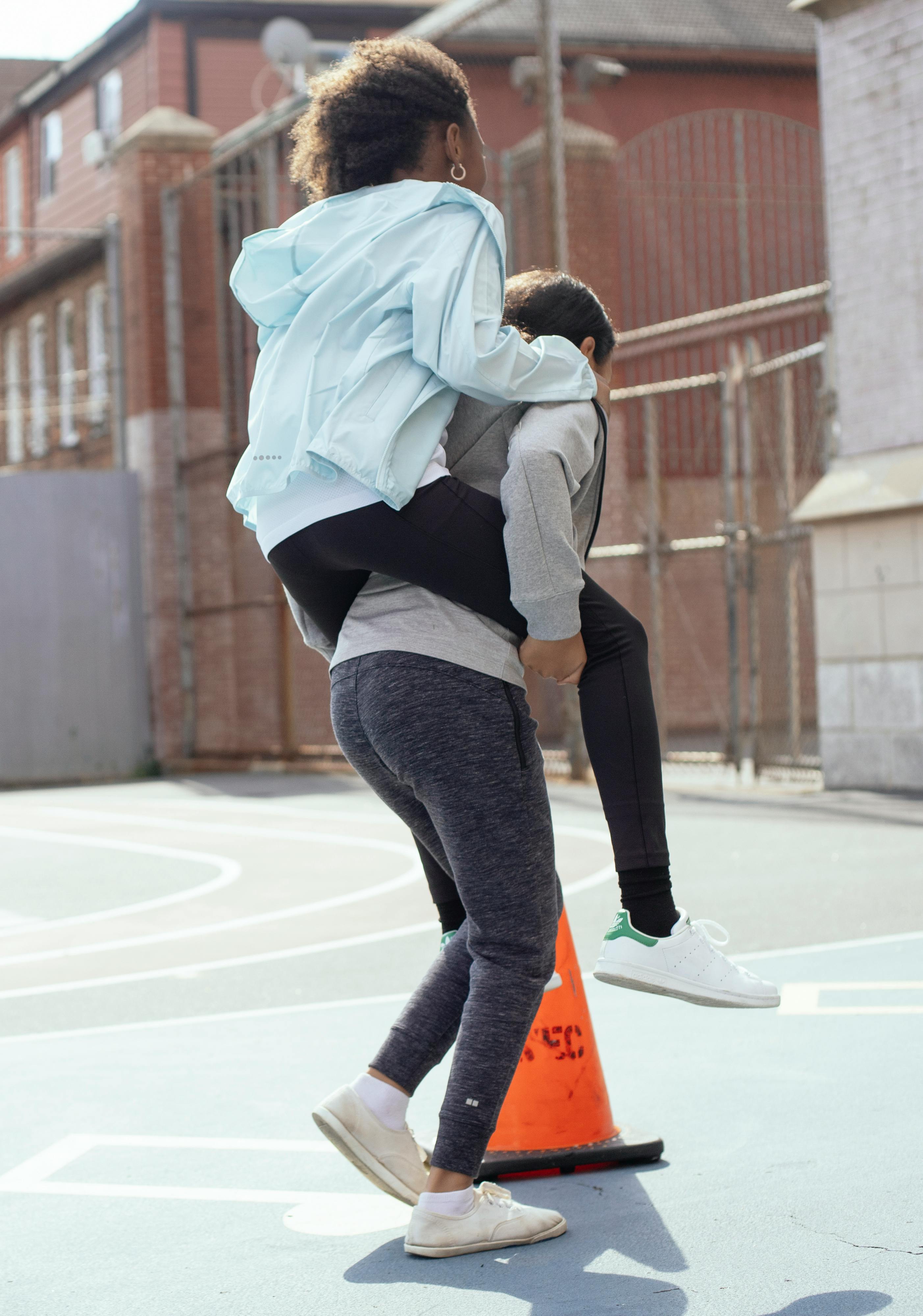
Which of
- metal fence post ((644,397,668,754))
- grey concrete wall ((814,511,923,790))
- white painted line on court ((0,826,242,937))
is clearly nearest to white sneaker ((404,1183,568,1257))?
white painted line on court ((0,826,242,937))

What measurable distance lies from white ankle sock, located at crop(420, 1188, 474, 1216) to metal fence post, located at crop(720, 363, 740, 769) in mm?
11024

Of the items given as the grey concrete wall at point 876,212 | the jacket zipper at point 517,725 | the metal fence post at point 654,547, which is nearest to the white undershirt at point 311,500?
the jacket zipper at point 517,725

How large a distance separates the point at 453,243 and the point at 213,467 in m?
15.8

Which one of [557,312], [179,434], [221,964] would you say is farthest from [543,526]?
[179,434]

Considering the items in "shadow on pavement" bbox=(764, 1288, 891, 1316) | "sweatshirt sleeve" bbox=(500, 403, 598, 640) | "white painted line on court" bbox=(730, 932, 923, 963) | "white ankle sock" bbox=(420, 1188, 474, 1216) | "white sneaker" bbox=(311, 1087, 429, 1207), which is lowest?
"white painted line on court" bbox=(730, 932, 923, 963)

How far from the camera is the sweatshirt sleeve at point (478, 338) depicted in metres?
2.72

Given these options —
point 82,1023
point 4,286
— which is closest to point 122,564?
point 4,286

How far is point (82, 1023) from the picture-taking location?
5.33 metres

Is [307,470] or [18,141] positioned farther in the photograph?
[18,141]

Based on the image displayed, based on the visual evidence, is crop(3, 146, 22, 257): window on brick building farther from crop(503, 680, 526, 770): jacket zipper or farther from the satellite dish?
crop(503, 680, 526, 770): jacket zipper

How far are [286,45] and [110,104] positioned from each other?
628 cm

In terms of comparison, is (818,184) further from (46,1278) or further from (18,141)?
(46,1278)

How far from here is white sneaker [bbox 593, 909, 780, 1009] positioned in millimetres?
2885

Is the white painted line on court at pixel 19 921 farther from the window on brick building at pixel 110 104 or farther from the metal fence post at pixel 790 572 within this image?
the window on brick building at pixel 110 104
